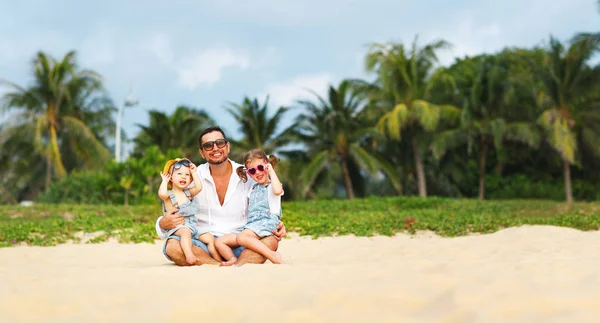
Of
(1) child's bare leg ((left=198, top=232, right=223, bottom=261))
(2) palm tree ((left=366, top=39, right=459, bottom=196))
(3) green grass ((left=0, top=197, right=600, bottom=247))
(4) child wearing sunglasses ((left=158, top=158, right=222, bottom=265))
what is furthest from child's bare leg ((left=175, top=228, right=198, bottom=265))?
(2) palm tree ((left=366, top=39, right=459, bottom=196))

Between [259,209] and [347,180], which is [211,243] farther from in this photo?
[347,180]

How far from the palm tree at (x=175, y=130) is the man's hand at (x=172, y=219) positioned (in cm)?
2167

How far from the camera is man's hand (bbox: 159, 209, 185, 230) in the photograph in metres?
4.57

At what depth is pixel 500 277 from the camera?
3.31 metres

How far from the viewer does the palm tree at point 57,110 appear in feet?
84.5

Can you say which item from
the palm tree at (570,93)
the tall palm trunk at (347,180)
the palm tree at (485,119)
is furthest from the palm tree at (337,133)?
the palm tree at (570,93)

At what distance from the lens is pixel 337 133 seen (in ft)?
79.5

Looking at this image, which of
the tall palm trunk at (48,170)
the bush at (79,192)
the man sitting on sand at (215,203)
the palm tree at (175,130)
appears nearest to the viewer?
the man sitting on sand at (215,203)

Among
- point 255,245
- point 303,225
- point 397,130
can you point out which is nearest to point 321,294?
point 255,245

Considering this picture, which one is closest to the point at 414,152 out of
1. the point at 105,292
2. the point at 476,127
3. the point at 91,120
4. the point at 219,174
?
the point at 476,127

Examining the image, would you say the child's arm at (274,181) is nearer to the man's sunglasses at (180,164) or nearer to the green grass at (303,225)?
the man's sunglasses at (180,164)

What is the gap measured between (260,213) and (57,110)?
24.6 meters

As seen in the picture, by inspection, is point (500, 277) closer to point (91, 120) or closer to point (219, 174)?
point (219, 174)

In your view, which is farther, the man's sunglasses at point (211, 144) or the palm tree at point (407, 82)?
the palm tree at point (407, 82)
